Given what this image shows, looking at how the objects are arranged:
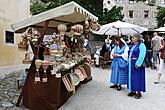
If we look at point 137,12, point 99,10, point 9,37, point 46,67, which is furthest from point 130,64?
point 137,12

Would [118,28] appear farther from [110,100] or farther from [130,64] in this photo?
[110,100]

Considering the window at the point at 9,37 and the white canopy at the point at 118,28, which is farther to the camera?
the white canopy at the point at 118,28

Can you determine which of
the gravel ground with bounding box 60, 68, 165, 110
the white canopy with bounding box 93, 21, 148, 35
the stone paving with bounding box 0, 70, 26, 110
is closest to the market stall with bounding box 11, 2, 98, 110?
the stone paving with bounding box 0, 70, 26, 110

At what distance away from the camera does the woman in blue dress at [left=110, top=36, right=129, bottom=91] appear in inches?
393

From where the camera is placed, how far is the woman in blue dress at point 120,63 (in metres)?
9.99

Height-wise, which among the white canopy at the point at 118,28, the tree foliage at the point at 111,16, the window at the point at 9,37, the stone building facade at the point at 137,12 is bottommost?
the window at the point at 9,37

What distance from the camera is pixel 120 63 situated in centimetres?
1011

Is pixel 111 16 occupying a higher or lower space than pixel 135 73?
higher

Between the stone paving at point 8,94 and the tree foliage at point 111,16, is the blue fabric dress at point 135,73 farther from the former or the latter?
the tree foliage at point 111,16

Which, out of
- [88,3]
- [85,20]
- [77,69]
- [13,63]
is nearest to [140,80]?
[77,69]

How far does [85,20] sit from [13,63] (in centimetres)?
662

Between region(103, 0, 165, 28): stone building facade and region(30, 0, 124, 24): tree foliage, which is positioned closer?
region(30, 0, 124, 24): tree foliage

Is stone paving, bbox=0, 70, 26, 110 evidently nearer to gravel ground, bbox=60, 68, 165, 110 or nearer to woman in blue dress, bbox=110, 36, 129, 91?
gravel ground, bbox=60, 68, 165, 110

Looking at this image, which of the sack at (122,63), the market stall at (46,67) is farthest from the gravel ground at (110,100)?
the sack at (122,63)
